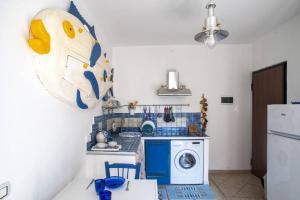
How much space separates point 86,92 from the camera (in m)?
1.76

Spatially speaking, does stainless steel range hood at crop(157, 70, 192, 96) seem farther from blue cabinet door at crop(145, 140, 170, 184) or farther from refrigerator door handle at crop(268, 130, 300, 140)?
refrigerator door handle at crop(268, 130, 300, 140)

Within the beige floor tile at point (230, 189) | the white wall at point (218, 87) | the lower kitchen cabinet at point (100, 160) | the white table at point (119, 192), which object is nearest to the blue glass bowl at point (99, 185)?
Result: the white table at point (119, 192)

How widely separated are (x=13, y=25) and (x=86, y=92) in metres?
0.80

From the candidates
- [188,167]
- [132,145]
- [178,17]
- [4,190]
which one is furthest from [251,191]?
[4,190]

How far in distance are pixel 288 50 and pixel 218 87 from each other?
1.24 meters

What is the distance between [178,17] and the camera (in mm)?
2383

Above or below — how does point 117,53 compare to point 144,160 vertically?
above

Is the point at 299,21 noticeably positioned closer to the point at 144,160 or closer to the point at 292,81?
the point at 292,81

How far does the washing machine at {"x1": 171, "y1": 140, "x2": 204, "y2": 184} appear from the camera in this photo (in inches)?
118

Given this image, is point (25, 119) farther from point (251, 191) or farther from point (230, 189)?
point (251, 191)

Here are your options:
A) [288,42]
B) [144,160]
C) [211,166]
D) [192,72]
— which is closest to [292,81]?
[288,42]

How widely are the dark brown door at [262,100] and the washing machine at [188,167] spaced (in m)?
1.01

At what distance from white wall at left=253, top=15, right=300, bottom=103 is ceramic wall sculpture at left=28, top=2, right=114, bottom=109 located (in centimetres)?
247

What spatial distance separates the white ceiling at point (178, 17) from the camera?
2.06m
